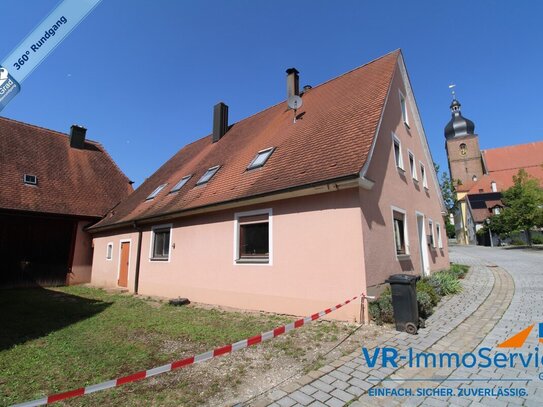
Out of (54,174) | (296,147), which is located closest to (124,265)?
(54,174)

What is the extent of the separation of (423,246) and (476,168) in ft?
219

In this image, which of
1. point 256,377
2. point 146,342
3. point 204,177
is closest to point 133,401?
point 256,377

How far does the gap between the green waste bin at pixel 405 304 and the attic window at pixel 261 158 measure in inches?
218

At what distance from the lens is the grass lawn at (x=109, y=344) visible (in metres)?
3.84

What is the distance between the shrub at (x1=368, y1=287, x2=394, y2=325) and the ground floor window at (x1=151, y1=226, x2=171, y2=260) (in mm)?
8164

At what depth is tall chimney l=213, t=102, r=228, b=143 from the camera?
1698 centimetres

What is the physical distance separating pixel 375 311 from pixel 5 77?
9.89 metres

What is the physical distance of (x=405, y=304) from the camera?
19.8 ft

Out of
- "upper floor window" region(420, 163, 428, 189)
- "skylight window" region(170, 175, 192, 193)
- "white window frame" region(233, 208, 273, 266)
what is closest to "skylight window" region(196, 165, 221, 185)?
"skylight window" region(170, 175, 192, 193)

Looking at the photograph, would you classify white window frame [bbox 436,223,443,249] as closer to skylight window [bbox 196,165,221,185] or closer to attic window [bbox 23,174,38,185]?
skylight window [bbox 196,165,221,185]

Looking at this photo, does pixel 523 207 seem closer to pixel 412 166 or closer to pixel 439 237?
pixel 439 237

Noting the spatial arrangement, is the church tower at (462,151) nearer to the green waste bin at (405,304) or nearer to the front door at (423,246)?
the front door at (423,246)

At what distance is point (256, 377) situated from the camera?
4164 mm

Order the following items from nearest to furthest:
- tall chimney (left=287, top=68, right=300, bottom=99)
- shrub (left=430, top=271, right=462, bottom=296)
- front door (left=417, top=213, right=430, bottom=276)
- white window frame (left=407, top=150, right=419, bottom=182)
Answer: shrub (left=430, top=271, right=462, bottom=296)
front door (left=417, top=213, right=430, bottom=276)
white window frame (left=407, top=150, right=419, bottom=182)
tall chimney (left=287, top=68, right=300, bottom=99)
